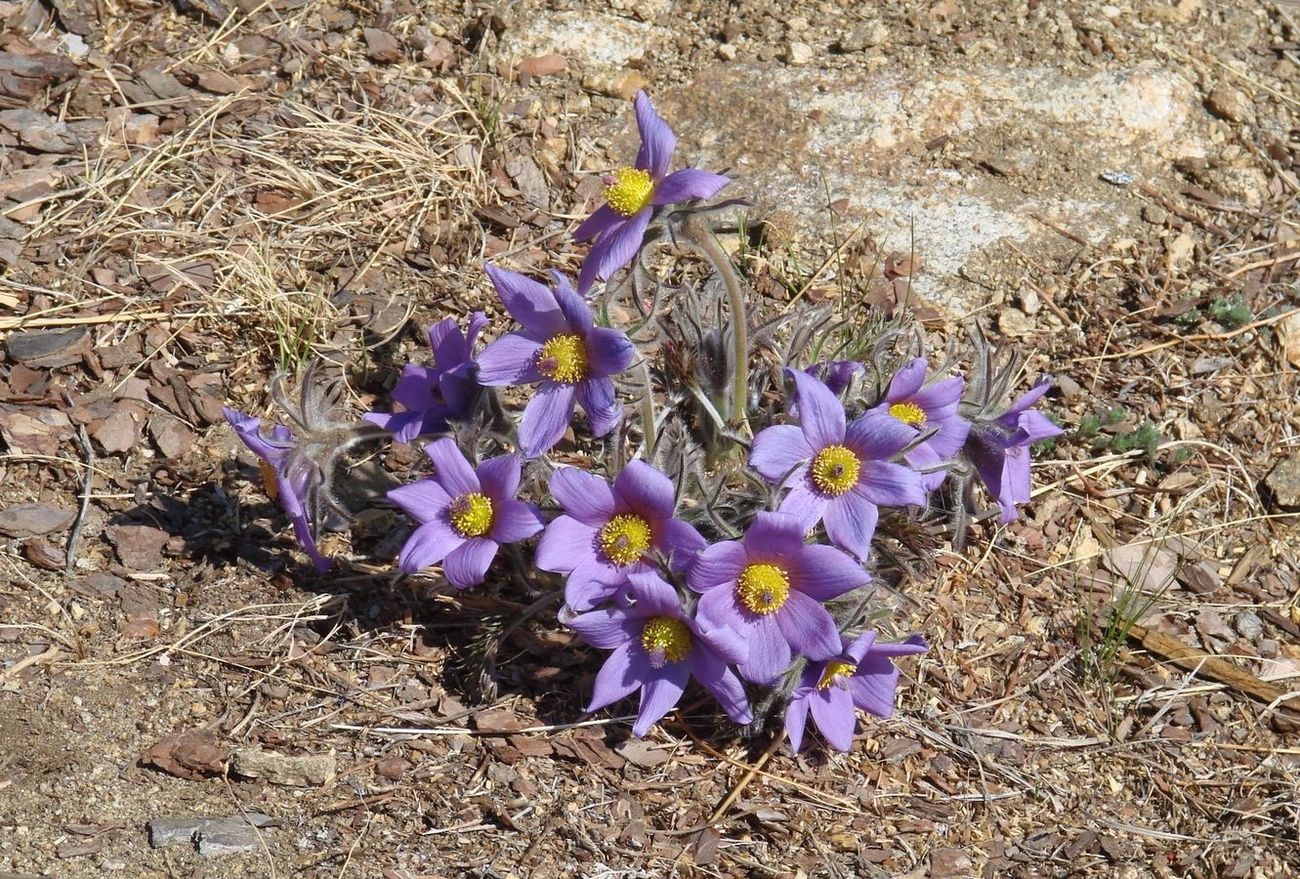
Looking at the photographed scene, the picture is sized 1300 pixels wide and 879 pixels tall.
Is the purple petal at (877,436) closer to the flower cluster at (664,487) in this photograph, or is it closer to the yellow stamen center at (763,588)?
the flower cluster at (664,487)

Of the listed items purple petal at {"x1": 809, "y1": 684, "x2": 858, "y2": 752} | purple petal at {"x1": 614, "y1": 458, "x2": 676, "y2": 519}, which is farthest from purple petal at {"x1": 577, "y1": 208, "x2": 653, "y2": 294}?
purple petal at {"x1": 809, "y1": 684, "x2": 858, "y2": 752}

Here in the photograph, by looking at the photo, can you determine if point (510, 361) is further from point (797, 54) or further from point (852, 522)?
point (797, 54)

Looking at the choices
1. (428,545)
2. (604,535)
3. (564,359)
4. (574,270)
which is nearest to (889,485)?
(604,535)

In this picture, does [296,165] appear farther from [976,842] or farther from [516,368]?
[976,842]

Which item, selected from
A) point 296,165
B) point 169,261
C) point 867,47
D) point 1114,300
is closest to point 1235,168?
point 1114,300

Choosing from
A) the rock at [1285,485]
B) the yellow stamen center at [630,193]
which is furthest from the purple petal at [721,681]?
the rock at [1285,485]

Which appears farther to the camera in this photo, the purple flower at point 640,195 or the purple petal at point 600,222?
the purple petal at point 600,222

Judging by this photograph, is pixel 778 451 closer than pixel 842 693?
Yes
